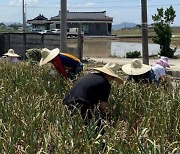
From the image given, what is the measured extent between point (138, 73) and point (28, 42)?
11.1 metres

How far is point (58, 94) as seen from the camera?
5.21 metres

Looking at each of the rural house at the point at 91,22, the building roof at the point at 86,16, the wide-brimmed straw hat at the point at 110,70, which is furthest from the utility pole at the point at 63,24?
the building roof at the point at 86,16

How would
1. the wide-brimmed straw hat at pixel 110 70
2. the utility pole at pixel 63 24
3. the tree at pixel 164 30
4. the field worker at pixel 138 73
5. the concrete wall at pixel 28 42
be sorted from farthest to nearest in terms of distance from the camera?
the tree at pixel 164 30, the concrete wall at pixel 28 42, the utility pole at pixel 63 24, the field worker at pixel 138 73, the wide-brimmed straw hat at pixel 110 70

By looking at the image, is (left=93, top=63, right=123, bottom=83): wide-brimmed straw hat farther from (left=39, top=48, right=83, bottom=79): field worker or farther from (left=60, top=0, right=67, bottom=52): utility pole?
(left=60, top=0, right=67, bottom=52): utility pole

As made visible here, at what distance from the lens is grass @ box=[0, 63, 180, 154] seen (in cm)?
304

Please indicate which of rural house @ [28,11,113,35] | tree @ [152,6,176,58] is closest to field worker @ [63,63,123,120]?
tree @ [152,6,176,58]

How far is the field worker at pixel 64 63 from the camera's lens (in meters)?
5.78

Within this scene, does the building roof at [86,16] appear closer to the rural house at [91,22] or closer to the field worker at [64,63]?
the rural house at [91,22]

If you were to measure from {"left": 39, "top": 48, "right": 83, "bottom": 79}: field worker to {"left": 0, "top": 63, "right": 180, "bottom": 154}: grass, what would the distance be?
294 mm

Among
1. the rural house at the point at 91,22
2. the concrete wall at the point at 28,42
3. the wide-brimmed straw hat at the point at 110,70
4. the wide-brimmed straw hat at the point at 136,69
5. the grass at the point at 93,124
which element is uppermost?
the rural house at the point at 91,22

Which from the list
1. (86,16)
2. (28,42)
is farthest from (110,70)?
(86,16)

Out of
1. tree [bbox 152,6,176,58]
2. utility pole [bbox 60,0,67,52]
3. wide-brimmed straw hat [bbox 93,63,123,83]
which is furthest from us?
tree [bbox 152,6,176,58]

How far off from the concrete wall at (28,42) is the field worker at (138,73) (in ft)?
28.9

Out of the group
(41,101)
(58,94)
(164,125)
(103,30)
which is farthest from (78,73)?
(103,30)
